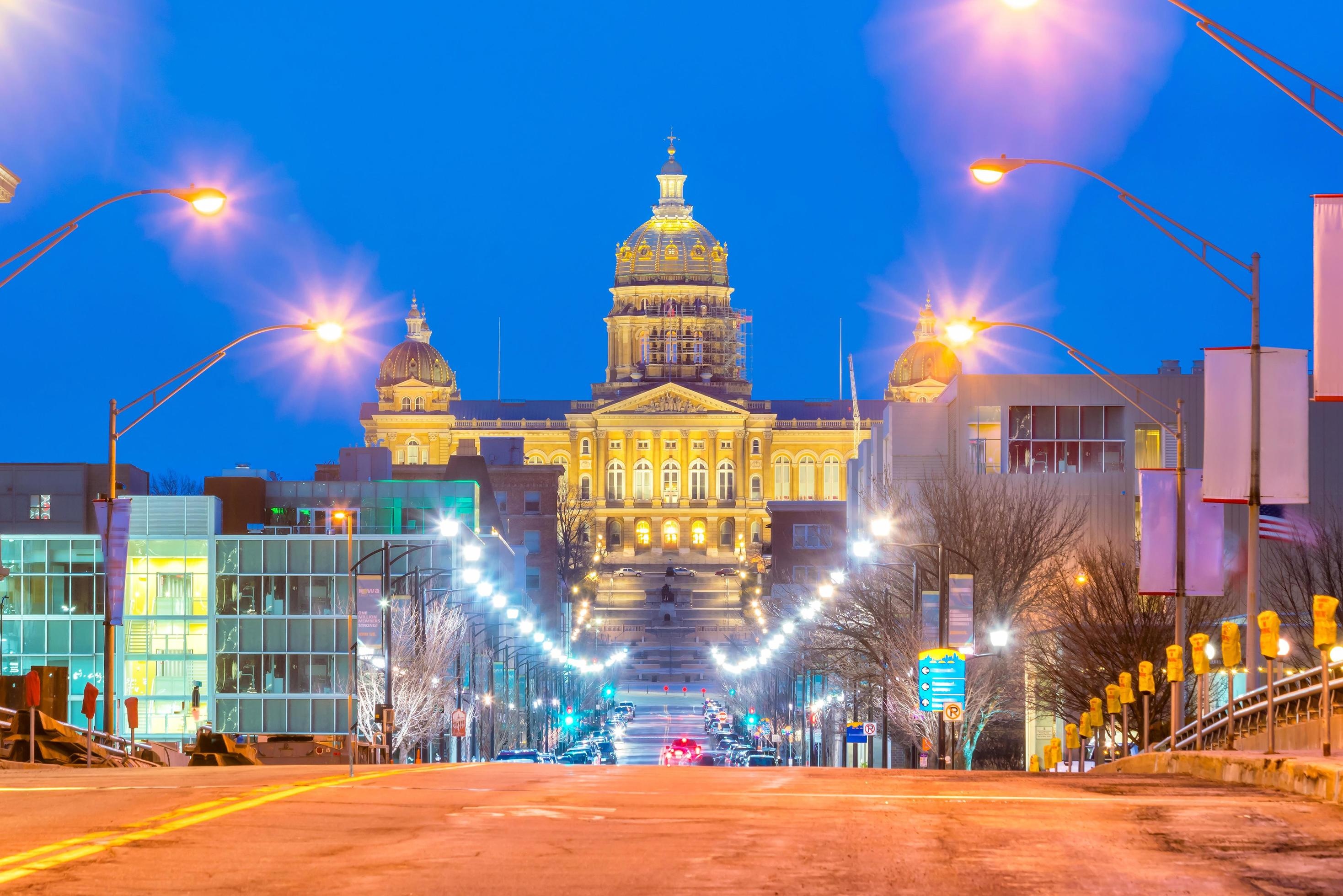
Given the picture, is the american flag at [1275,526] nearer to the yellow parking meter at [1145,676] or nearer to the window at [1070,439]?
the window at [1070,439]

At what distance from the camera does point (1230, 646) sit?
22.1 meters

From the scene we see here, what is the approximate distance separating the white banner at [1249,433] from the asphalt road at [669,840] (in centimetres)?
807

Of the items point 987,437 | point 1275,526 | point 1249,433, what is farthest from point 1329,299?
point 987,437

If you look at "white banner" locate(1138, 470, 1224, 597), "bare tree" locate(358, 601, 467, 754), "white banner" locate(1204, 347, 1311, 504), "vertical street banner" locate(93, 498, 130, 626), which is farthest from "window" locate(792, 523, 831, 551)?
"white banner" locate(1204, 347, 1311, 504)

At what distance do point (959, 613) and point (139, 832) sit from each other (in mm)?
31756

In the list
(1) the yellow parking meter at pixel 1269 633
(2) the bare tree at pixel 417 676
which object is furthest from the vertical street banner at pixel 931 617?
(1) the yellow parking meter at pixel 1269 633

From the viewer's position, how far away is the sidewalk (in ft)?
51.6

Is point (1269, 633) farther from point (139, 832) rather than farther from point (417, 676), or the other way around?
point (417, 676)

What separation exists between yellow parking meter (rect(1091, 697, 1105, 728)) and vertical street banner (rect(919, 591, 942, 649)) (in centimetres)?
418

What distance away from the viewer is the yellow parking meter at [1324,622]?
17.6 metres

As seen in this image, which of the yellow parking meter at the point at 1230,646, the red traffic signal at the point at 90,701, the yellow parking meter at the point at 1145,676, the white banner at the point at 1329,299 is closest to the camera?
the white banner at the point at 1329,299

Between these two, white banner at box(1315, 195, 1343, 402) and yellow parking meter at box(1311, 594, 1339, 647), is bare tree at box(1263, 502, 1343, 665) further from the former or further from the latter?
yellow parking meter at box(1311, 594, 1339, 647)

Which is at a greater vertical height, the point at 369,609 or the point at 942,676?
the point at 369,609

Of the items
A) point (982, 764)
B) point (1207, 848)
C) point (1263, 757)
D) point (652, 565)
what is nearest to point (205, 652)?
point (982, 764)
